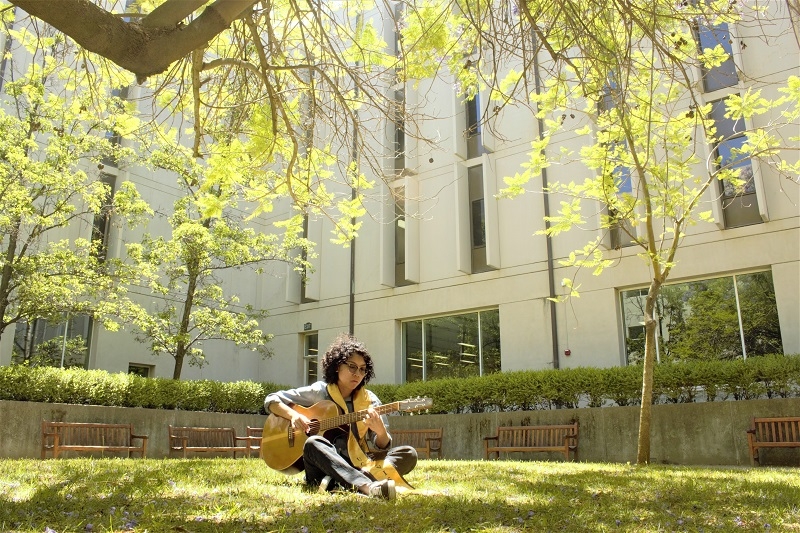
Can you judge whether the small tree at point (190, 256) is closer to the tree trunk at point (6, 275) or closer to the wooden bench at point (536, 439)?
the tree trunk at point (6, 275)

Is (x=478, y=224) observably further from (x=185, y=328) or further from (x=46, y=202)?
(x=46, y=202)

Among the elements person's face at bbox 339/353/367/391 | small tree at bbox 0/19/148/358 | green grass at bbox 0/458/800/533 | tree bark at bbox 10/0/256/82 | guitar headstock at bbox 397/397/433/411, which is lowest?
green grass at bbox 0/458/800/533

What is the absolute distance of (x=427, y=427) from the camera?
50.4 feet

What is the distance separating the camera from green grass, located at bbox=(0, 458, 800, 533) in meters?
3.67

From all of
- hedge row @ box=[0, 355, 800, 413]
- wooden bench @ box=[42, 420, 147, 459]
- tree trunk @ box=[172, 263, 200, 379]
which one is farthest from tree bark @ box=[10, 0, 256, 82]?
tree trunk @ box=[172, 263, 200, 379]

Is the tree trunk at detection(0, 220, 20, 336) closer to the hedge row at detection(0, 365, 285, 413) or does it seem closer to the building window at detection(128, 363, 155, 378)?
the hedge row at detection(0, 365, 285, 413)

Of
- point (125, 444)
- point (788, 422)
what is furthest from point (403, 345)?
point (788, 422)

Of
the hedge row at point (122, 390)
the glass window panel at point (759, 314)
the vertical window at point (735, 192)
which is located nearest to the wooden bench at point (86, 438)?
the hedge row at point (122, 390)

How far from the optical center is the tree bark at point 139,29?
13.5 feet

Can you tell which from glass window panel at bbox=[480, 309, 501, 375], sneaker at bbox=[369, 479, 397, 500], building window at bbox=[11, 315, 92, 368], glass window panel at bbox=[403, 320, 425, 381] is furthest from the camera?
glass window panel at bbox=[403, 320, 425, 381]

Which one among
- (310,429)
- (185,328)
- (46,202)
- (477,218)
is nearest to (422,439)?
(185,328)

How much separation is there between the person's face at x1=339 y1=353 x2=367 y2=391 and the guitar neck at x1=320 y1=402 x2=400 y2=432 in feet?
1.00

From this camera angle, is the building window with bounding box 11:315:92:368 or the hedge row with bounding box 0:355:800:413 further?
the building window with bounding box 11:315:92:368

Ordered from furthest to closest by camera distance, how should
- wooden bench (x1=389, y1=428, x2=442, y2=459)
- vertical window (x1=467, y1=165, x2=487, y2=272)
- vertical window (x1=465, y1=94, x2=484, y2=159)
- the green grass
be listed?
vertical window (x1=465, y1=94, x2=484, y2=159)
vertical window (x1=467, y1=165, x2=487, y2=272)
wooden bench (x1=389, y1=428, x2=442, y2=459)
the green grass
